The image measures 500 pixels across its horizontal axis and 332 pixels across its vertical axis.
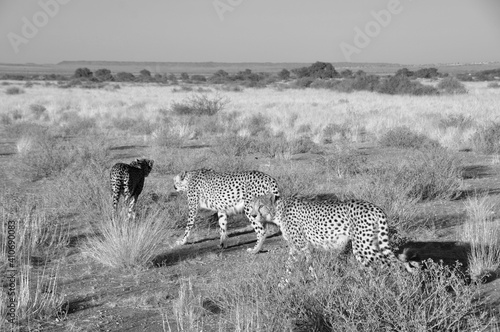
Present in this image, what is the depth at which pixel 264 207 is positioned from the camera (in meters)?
6.40

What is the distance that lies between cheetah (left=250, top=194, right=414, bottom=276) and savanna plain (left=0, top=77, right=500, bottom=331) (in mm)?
158

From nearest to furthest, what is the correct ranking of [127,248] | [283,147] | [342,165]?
[127,248] → [342,165] → [283,147]

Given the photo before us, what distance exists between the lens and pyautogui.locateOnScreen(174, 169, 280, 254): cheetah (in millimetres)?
6914

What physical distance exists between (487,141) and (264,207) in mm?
10538

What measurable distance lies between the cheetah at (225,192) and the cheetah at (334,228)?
2.48ft

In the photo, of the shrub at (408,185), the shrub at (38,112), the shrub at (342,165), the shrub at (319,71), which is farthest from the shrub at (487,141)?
the shrub at (319,71)

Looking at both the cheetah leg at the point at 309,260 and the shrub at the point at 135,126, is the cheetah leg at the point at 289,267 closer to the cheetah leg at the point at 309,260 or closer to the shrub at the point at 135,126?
the cheetah leg at the point at 309,260

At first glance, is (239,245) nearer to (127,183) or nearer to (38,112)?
(127,183)

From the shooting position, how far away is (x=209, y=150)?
15.5m

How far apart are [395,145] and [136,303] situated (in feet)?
39.2

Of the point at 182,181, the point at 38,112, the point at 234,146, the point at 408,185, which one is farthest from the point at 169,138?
the point at 38,112

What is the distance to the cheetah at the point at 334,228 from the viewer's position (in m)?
5.08

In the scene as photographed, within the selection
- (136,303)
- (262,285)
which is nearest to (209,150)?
(136,303)

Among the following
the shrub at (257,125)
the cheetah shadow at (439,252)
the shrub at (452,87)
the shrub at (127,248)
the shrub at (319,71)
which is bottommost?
the shrub at (319,71)
